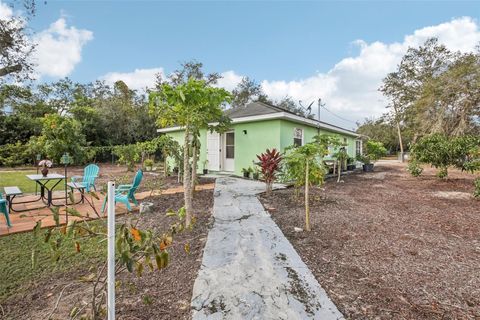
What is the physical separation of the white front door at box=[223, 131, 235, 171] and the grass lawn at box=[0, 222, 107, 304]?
25.0 ft

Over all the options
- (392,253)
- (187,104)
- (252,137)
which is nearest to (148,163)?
(252,137)

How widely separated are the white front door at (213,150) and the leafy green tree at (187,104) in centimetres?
655

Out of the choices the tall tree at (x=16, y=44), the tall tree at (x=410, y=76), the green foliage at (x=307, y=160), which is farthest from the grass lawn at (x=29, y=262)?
the tall tree at (x=410, y=76)

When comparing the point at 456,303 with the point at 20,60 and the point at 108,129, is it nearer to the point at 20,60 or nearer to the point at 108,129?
the point at 20,60

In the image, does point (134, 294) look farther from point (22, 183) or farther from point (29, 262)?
point (22, 183)

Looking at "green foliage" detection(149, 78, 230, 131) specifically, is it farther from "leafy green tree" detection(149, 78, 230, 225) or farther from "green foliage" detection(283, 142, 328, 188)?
"green foliage" detection(283, 142, 328, 188)

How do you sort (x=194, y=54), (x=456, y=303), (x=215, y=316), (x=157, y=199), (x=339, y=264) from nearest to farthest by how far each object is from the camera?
(x=215, y=316) → (x=456, y=303) → (x=339, y=264) → (x=157, y=199) → (x=194, y=54)

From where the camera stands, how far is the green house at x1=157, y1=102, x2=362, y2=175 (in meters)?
9.32

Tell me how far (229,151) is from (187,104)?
23.3 ft

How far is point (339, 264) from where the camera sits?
3.02 m

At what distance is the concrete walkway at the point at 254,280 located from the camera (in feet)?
6.76

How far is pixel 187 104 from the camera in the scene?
420 centimetres

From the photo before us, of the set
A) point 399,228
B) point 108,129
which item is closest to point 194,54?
point 108,129

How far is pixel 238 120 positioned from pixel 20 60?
37.6ft
